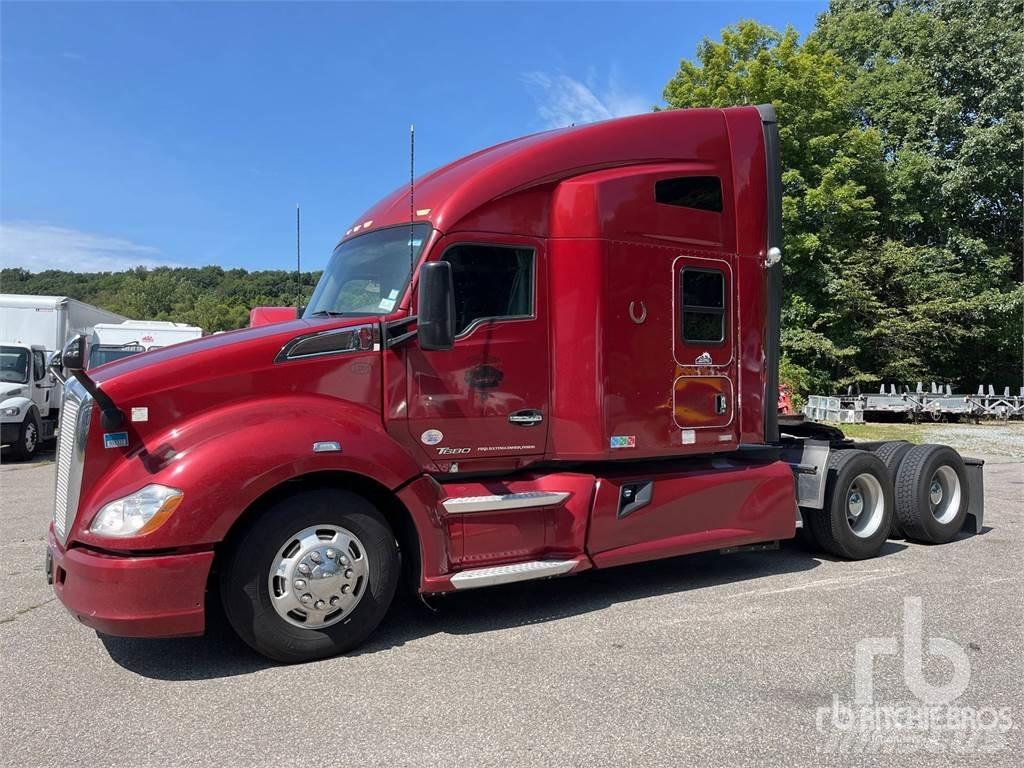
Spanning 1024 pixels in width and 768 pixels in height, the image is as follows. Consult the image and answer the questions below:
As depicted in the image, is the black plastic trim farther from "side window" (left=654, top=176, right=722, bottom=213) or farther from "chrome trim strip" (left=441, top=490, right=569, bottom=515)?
"chrome trim strip" (left=441, top=490, right=569, bottom=515)

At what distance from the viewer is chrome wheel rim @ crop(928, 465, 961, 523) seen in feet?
24.4

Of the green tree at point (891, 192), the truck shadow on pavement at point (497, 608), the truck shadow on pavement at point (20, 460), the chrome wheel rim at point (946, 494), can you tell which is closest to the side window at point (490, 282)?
the truck shadow on pavement at point (497, 608)

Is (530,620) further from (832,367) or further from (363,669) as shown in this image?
(832,367)

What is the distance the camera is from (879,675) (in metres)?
4.08

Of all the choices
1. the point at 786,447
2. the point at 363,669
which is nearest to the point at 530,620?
the point at 363,669

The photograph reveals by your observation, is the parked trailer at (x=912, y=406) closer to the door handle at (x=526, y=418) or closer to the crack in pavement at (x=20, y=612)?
the door handle at (x=526, y=418)

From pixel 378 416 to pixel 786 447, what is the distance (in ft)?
12.6

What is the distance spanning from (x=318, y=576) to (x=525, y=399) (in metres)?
1.70

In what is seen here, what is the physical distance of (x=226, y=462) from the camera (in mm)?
3996

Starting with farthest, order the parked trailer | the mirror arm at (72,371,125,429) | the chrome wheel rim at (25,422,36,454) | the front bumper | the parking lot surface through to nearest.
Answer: the parked trailer
the chrome wheel rim at (25,422,36,454)
the mirror arm at (72,371,125,429)
the front bumper
the parking lot surface

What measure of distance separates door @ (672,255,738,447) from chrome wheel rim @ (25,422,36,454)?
12.7 metres

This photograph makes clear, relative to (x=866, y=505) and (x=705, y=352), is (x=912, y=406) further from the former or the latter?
(x=705, y=352)

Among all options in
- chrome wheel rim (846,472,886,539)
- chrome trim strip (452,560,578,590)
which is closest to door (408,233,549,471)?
chrome trim strip (452,560,578,590)

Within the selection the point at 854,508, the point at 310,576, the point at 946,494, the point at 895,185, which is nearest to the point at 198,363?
the point at 310,576
